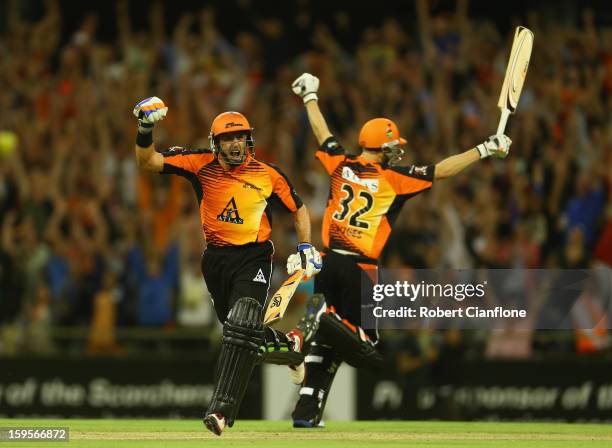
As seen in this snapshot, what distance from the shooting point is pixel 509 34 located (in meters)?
22.1

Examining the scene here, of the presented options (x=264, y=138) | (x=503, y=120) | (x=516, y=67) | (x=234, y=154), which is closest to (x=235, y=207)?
(x=234, y=154)

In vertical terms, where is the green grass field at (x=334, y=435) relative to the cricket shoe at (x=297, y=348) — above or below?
below

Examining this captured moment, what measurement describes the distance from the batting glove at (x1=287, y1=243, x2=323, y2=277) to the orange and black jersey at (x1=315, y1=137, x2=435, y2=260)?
1.21 metres

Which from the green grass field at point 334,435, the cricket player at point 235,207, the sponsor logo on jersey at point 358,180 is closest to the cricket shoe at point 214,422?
the green grass field at point 334,435

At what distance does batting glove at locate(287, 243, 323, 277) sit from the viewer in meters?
10.9

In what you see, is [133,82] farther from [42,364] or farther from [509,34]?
[509,34]

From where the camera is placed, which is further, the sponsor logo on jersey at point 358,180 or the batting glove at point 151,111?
the sponsor logo on jersey at point 358,180

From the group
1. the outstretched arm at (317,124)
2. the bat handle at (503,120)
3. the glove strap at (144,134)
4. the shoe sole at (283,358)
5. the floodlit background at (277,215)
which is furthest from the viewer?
the floodlit background at (277,215)

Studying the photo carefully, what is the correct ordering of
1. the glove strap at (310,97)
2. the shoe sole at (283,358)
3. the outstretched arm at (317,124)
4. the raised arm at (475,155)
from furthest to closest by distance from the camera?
the glove strap at (310,97)
the outstretched arm at (317,124)
the raised arm at (475,155)
the shoe sole at (283,358)

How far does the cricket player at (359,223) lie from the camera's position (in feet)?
39.5

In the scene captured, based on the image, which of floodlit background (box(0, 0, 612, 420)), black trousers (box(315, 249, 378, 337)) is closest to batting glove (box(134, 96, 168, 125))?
black trousers (box(315, 249, 378, 337))

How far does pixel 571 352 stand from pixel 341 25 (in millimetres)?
7417

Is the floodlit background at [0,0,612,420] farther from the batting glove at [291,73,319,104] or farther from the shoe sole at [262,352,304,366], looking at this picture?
the shoe sole at [262,352,304,366]

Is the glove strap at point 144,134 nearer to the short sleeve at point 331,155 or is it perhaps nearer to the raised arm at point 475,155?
the short sleeve at point 331,155
